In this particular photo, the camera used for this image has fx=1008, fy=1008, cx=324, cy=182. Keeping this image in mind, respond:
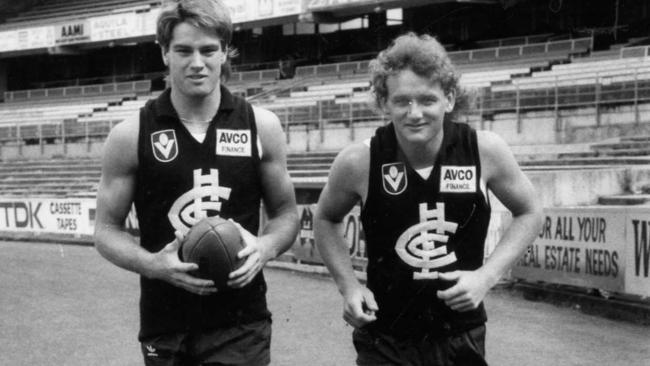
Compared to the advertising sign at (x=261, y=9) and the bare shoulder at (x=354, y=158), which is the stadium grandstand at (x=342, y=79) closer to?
the advertising sign at (x=261, y=9)

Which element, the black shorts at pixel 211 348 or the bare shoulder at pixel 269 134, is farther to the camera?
the bare shoulder at pixel 269 134

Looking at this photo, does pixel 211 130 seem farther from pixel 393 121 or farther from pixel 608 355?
pixel 608 355

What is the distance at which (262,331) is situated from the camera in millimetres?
3957

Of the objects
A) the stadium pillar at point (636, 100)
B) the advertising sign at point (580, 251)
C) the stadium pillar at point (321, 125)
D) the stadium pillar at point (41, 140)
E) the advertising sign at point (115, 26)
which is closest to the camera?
the advertising sign at point (580, 251)

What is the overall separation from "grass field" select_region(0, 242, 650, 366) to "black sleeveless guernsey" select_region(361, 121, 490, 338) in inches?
173

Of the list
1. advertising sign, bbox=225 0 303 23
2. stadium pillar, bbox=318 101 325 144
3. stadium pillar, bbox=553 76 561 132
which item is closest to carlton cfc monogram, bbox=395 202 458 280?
stadium pillar, bbox=553 76 561 132

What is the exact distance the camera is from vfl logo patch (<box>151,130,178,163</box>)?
385 centimetres

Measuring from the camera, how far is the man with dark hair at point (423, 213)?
3.79 meters

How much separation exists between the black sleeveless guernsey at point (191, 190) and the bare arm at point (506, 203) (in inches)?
32.8

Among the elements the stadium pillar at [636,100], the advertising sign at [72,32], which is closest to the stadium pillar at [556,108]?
the stadium pillar at [636,100]

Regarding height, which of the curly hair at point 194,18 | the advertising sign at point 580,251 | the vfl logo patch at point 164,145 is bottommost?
the advertising sign at point 580,251

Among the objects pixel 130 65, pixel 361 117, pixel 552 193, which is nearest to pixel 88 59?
pixel 130 65

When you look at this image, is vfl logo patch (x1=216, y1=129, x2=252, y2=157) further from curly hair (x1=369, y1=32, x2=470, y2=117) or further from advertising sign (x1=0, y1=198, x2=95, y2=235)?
advertising sign (x1=0, y1=198, x2=95, y2=235)

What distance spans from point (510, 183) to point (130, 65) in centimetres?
4267
